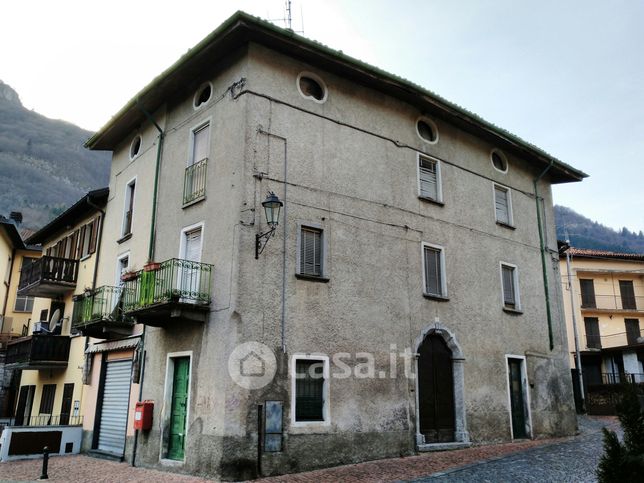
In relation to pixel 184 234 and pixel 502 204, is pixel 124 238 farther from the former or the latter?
pixel 502 204

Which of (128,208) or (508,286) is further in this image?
(508,286)

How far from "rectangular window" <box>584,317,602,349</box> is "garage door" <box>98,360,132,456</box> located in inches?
1375

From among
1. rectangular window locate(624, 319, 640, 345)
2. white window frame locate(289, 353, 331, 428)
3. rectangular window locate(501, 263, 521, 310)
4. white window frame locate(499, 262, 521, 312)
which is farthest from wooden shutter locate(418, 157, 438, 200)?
rectangular window locate(624, 319, 640, 345)

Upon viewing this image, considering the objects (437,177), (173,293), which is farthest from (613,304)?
(173,293)

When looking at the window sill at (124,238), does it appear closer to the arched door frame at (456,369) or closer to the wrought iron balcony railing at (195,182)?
the wrought iron balcony railing at (195,182)

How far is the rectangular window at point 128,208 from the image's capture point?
1823cm

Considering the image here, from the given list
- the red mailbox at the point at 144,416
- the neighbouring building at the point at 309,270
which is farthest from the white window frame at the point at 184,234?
the red mailbox at the point at 144,416

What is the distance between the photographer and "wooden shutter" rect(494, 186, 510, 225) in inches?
771

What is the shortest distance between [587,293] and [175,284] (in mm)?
36787

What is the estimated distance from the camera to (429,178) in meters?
17.4

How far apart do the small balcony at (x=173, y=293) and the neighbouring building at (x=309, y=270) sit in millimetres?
53

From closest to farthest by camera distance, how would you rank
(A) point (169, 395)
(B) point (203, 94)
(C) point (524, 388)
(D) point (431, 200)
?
(A) point (169, 395) < (B) point (203, 94) < (D) point (431, 200) < (C) point (524, 388)

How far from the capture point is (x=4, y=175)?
12494 cm

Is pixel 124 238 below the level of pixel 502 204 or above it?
below
